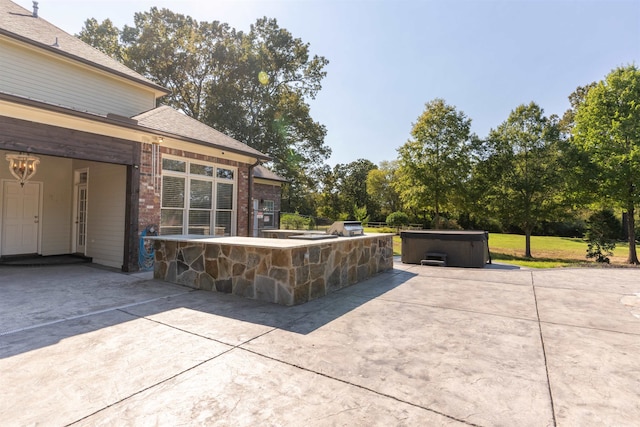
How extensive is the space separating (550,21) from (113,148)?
12268 millimetres

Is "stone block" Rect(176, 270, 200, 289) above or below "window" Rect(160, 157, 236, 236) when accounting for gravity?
below

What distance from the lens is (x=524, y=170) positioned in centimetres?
1745

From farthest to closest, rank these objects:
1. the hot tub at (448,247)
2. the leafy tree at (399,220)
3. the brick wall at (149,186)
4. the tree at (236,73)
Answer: the leafy tree at (399,220), the tree at (236,73), the hot tub at (448,247), the brick wall at (149,186)

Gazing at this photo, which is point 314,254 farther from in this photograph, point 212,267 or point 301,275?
point 212,267

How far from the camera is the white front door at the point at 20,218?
328 inches

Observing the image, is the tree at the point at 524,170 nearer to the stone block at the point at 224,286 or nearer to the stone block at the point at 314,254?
the stone block at the point at 314,254

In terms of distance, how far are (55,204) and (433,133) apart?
18555mm

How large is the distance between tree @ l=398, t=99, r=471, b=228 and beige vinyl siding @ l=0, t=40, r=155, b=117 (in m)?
14.8

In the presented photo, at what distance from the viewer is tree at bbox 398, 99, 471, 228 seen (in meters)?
18.4

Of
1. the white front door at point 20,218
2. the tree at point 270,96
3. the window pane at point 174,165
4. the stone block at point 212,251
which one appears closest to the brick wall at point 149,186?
the window pane at point 174,165

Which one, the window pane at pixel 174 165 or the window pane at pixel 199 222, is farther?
the window pane at pixel 199 222

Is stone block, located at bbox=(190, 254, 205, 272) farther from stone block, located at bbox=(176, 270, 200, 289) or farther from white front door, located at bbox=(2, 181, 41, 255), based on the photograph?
white front door, located at bbox=(2, 181, 41, 255)

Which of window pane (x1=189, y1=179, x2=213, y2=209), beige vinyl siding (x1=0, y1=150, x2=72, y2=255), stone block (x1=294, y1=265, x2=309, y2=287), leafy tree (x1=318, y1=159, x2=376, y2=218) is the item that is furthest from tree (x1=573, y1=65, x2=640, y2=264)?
leafy tree (x1=318, y1=159, x2=376, y2=218)

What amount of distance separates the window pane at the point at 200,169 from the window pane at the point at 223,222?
3.98 ft
